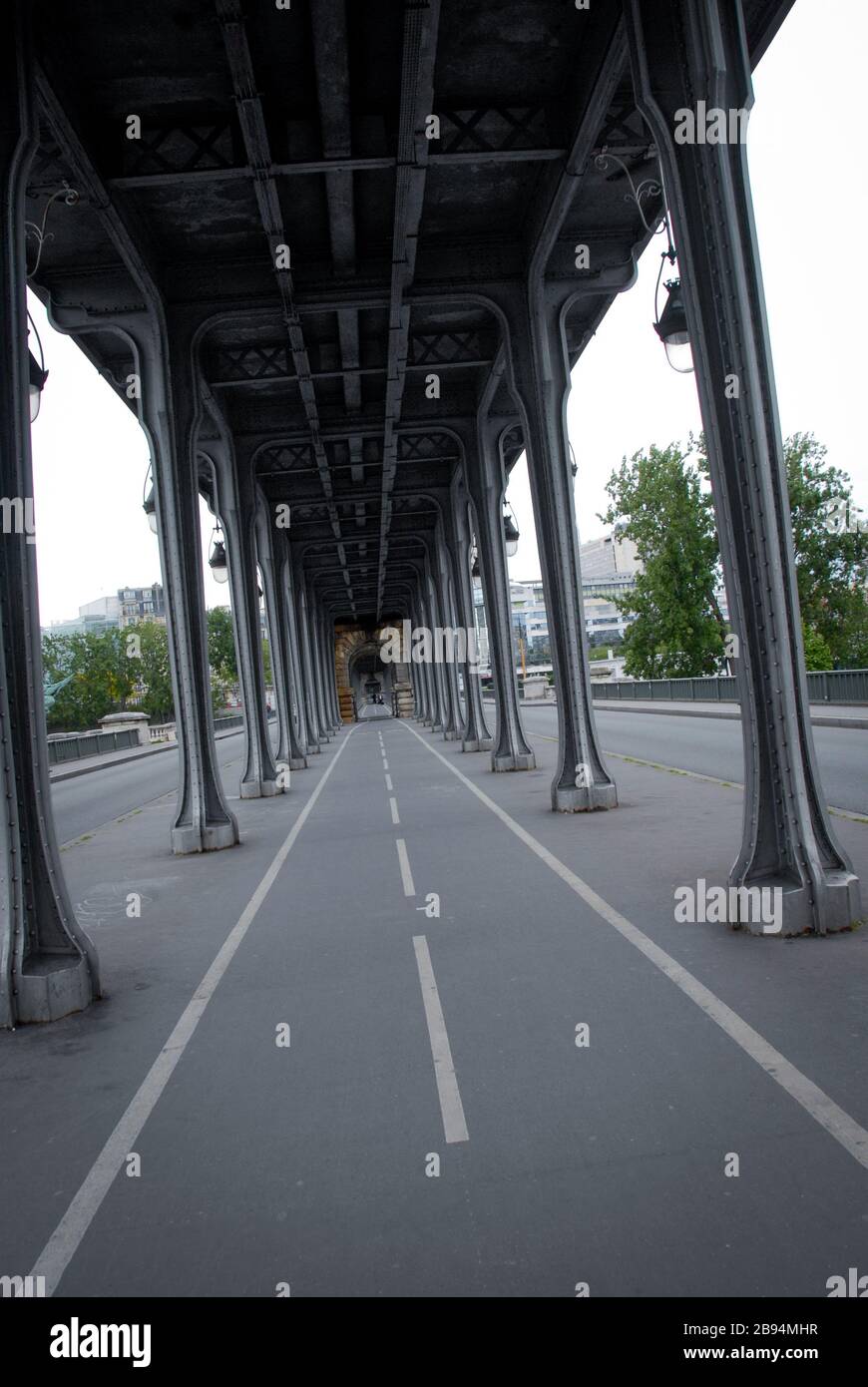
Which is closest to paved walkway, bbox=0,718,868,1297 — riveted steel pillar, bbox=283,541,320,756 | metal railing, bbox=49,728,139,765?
riveted steel pillar, bbox=283,541,320,756

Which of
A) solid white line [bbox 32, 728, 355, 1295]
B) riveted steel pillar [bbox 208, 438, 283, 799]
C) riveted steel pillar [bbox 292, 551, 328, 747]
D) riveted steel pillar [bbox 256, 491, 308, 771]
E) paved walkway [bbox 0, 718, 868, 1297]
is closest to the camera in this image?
paved walkway [bbox 0, 718, 868, 1297]

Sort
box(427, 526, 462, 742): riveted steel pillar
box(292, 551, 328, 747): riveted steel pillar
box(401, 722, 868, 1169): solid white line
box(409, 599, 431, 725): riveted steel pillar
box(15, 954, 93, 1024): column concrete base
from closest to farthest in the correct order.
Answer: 1. box(401, 722, 868, 1169): solid white line
2. box(15, 954, 93, 1024): column concrete base
3. box(427, 526, 462, 742): riveted steel pillar
4. box(292, 551, 328, 747): riveted steel pillar
5. box(409, 599, 431, 725): riveted steel pillar

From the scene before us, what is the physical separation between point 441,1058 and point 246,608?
18.0m

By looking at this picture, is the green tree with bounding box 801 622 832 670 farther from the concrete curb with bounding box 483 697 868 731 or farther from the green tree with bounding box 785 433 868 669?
the concrete curb with bounding box 483 697 868 731

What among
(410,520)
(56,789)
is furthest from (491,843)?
(410,520)

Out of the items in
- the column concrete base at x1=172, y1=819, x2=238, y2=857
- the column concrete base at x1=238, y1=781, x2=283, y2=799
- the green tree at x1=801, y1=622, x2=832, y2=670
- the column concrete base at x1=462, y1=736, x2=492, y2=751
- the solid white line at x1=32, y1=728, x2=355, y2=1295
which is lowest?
the solid white line at x1=32, y1=728, x2=355, y2=1295

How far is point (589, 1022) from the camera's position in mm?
5770

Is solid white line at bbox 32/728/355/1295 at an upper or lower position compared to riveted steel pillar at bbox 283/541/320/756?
lower

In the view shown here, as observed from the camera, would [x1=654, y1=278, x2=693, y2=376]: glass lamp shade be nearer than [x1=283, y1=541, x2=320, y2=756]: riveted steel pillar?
Yes

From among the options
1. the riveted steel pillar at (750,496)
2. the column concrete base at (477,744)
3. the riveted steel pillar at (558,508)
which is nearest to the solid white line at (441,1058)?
the riveted steel pillar at (750,496)

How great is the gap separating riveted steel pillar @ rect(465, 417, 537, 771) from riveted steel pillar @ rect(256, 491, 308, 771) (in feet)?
25.6

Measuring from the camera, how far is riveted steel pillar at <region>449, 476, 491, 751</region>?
99.8 feet

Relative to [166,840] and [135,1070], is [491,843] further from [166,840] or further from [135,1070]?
[135,1070]

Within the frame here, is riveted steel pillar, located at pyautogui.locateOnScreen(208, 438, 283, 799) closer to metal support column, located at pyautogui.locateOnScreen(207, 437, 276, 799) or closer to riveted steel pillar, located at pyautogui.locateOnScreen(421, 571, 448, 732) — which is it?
metal support column, located at pyautogui.locateOnScreen(207, 437, 276, 799)
